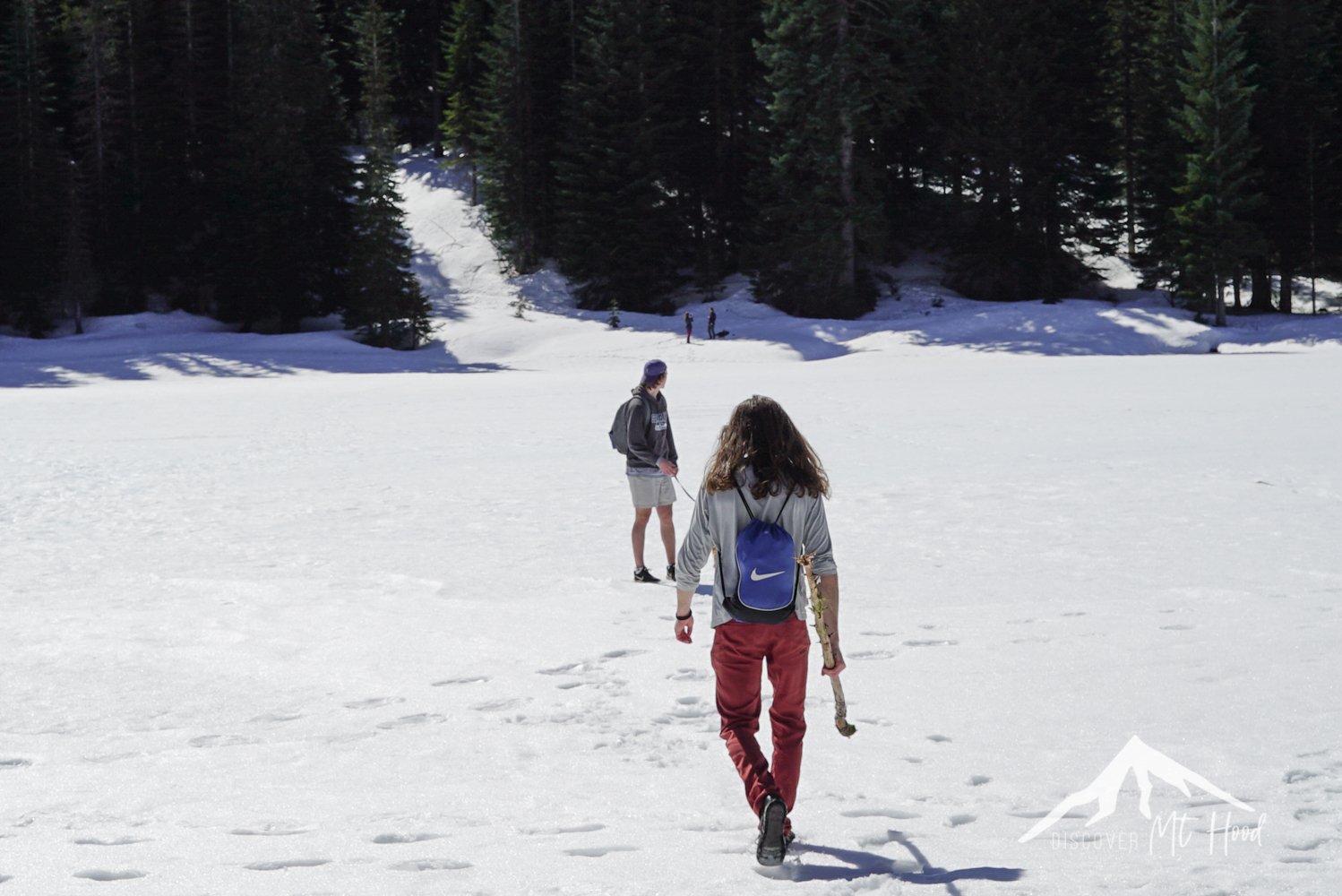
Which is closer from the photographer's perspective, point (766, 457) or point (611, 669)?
point (766, 457)

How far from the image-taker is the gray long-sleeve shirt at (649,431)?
31.4ft

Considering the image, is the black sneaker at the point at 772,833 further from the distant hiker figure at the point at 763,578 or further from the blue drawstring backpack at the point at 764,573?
the blue drawstring backpack at the point at 764,573

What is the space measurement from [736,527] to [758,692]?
68 cm

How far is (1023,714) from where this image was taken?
6262mm

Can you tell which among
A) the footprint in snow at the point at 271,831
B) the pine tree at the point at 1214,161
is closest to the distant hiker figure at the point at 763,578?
the footprint in snow at the point at 271,831

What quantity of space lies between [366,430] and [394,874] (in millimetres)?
16928

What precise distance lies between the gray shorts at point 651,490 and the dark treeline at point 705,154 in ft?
113

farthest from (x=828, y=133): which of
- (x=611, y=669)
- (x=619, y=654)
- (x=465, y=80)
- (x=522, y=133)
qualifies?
(x=611, y=669)

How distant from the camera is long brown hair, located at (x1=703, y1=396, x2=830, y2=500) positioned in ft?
15.0

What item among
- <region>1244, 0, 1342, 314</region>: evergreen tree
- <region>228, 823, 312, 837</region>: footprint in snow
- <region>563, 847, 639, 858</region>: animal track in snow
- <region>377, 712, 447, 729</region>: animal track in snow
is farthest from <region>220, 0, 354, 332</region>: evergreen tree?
<region>563, 847, 639, 858</region>: animal track in snow

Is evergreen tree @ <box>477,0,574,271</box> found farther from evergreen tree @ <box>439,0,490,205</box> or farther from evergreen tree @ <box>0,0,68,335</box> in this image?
evergreen tree @ <box>0,0,68,335</box>

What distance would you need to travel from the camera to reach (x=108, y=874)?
4531 millimetres

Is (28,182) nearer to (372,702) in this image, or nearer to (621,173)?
(621,173)

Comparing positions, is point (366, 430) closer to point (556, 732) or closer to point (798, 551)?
point (556, 732)
